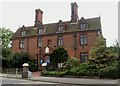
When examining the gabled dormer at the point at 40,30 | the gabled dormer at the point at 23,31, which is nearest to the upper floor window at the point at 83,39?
the gabled dormer at the point at 40,30

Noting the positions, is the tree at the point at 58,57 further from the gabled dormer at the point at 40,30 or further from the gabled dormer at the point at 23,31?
the gabled dormer at the point at 23,31

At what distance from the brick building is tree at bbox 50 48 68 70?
3211 mm

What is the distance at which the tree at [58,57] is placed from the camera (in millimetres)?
39469

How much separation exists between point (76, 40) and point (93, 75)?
1410 cm

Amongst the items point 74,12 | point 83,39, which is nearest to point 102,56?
point 83,39

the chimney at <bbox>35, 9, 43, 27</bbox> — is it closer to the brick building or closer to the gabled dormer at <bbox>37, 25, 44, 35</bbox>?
the brick building

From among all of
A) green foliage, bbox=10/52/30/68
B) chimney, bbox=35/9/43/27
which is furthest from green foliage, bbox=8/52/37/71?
chimney, bbox=35/9/43/27

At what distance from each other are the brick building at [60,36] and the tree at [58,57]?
3211mm

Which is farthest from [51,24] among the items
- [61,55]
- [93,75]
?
[93,75]

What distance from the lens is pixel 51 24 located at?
4803cm

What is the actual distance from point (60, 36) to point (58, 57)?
232 inches

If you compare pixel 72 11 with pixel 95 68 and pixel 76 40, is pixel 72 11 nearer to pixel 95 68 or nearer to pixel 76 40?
pixel 76 40

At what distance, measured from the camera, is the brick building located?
41719 millimetres

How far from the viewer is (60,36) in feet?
145
